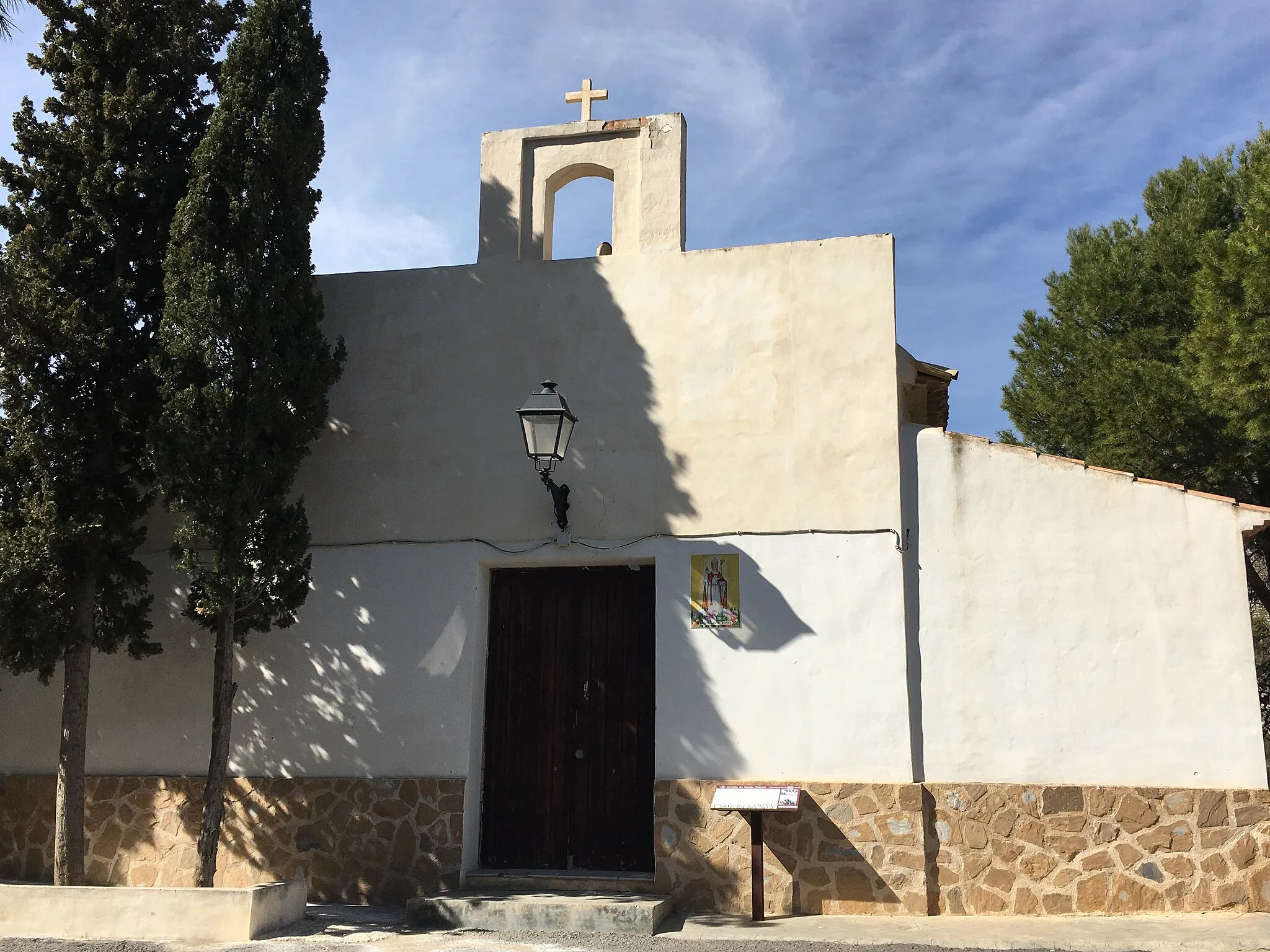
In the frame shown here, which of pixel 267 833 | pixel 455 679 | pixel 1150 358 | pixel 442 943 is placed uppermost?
Result: pixel 1150 358

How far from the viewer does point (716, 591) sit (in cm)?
879

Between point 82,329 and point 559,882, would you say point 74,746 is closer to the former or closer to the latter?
point 82,329

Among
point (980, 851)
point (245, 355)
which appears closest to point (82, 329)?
point (245, 355)

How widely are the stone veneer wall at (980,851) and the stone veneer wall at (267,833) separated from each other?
1891 mm

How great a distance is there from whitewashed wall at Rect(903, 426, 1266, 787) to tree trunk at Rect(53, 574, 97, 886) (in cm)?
644

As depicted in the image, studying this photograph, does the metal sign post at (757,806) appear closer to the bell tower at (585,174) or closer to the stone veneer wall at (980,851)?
the stone veneer wall at (980,851)

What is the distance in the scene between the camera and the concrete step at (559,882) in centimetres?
838

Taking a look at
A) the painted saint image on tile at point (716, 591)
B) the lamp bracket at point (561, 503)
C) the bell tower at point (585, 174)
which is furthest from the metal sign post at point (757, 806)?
the bell tower at point (585, 174)

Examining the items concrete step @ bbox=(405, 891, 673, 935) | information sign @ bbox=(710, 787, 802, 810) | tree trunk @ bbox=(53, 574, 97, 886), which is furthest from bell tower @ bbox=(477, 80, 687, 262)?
concrete step @ bbox=(405, 891, 673, 935)

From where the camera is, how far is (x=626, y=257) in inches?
380

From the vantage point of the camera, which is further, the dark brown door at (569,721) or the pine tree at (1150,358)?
the pine tree at (1150,358)

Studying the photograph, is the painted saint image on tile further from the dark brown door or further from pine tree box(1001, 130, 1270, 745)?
pine tree box(1001, 130, 1270, 745)

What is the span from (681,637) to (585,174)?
455 centimetres

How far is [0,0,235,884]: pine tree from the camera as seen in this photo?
26.5 feet
